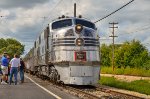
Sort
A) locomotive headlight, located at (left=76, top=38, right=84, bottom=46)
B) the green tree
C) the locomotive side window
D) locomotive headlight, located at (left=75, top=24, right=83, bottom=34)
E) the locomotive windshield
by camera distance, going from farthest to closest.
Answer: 1. the green tree
2. the locomotive windshield
3. the locomotive side window
4. locomotive headlight, located at (left=75, top=24, right=83, bottom=34)
5. locomotive headlight, located at (left=76, top=38, right=84, bottom=46)

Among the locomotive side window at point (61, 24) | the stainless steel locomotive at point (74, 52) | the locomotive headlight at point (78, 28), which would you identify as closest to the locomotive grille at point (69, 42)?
the stainless steel locomotive at point (74, 52)

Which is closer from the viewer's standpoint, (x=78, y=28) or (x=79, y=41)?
(x=79, y=41)

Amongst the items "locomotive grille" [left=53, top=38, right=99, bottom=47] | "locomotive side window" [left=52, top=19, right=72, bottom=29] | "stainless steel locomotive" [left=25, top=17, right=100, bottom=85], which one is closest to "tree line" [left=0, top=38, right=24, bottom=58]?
"locomotive side window" [left=52, top=19, right=72, bottom=29]

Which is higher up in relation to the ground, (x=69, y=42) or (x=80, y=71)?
(x=69, y=42)

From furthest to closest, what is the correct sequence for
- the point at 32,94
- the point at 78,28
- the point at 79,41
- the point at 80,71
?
the point at 78,28 → the point at 79,41 → the point at 80,71 → the point at 32,94

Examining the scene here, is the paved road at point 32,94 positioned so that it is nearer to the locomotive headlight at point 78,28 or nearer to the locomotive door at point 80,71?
the locomotive door at point 80,71

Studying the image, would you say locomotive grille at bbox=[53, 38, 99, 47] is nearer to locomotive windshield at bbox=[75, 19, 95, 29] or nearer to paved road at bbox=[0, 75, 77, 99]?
locomotive windshield at bbox=[75, 19, 95, 29]

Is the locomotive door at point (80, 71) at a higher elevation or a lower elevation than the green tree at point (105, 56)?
lower

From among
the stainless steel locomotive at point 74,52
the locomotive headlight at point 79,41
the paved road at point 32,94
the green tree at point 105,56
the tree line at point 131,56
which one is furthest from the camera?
the green tree at point 105,56

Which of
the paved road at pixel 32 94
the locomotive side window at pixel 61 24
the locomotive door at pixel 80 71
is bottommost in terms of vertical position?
the paved road at pixel 32 94

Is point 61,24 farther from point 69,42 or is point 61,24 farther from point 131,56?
point 131,56

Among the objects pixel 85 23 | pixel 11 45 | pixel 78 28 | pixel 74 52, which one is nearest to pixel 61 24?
pixel 85 23

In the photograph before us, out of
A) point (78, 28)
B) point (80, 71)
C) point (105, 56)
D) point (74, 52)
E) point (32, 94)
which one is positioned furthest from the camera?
point (105, 56)

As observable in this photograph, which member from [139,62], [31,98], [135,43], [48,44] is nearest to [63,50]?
[48,44]
